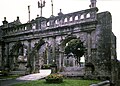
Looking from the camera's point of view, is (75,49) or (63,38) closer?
(63,38)

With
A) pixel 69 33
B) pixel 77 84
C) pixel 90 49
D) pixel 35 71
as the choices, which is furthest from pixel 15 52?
pixel 77 84

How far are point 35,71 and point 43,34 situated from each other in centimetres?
443

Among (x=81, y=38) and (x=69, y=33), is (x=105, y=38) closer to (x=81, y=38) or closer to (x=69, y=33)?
(x=81, y=38)

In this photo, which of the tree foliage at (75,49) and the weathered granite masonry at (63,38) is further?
the tree foliage at (75,49)

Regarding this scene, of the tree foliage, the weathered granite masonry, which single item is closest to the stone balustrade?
the weathered granite masonry

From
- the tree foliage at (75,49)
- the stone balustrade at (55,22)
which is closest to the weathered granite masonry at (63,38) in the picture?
the stone balustrade at (55,22)

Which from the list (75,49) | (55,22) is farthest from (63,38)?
(75,49)

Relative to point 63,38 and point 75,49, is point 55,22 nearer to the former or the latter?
point 63,38

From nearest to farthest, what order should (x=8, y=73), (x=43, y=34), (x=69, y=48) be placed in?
(x=43, y=34)
(x=8, y=73)
(x=69, y=48)

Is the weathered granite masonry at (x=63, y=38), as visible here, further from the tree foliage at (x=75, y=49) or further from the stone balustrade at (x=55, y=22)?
the tree foliage at (x=75, y=49)

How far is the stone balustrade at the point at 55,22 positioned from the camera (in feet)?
62.7

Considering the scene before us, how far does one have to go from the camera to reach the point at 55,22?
21531 mm

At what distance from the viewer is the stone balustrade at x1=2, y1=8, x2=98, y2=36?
753 inches

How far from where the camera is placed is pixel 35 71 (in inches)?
918
